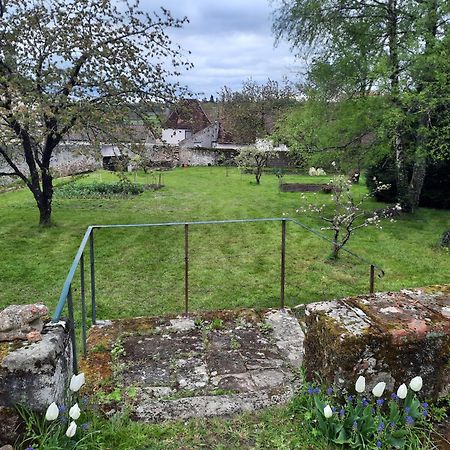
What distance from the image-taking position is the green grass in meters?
6.67

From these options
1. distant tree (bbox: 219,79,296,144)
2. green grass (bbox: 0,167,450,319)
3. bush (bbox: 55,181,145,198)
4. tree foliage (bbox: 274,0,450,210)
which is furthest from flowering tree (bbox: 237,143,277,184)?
distant tree (bbox: 219,79,296,144)

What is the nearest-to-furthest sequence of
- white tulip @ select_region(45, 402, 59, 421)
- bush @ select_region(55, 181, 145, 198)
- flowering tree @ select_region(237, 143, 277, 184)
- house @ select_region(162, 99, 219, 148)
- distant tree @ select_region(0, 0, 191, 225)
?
white tulip @ select_region(45, 402, 59, 421)
distant tree @ select_region(0, 0, 191, 225)
bush @ select_region(55, 181, 145, 198)
flowering tree @ select_region(237, 143, 277, 184)
house @ select_region(162, 99, 219, 148)

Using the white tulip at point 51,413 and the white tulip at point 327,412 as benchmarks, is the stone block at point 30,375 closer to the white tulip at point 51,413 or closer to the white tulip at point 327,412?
the white tulip at point 51,413

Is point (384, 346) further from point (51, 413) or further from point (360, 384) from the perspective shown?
point (51, 413)

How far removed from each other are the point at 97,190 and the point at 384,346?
16014mm

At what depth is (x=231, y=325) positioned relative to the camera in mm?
4188

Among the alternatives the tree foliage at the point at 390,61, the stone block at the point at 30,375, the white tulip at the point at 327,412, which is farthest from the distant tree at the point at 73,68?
the white tulip at the point at 327,412

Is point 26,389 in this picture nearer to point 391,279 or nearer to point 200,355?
point 200,355

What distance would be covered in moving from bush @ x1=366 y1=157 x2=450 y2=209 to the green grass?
0.78 m

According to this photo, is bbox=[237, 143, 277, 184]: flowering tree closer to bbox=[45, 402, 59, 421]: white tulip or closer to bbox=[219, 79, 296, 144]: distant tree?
bbox=[219, 79, 296, 144]: distant tree

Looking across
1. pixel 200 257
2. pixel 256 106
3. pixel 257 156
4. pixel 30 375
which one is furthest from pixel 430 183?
pixel 256 106

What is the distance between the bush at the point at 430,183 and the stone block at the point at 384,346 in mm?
12310

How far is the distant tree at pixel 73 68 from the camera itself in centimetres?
920

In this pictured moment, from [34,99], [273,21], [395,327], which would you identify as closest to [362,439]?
[395,327]
